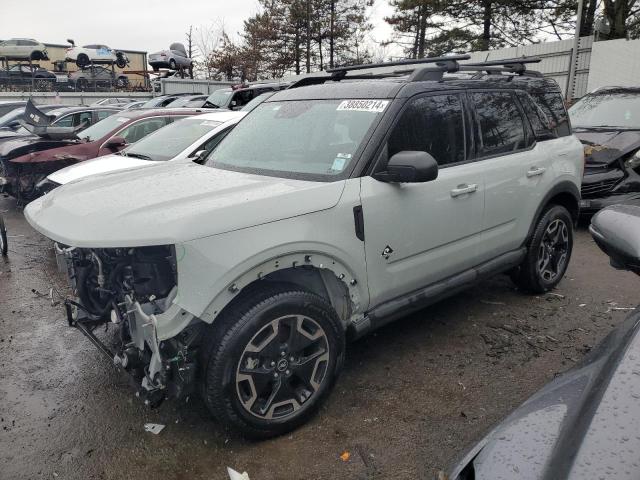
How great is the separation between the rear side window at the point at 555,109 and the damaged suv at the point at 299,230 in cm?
20

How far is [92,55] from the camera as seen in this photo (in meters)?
31.7

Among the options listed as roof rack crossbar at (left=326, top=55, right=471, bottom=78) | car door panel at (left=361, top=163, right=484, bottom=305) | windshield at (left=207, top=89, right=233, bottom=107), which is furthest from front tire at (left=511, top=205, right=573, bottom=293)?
windshield at (left=207, top=89, right=233, bottom=107)

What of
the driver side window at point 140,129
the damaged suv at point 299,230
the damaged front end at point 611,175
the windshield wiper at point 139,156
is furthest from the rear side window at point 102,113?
the damaged front end at point 611,175

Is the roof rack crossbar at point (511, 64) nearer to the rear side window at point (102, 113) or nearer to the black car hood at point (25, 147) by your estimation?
the black car hood at point (25, 147)

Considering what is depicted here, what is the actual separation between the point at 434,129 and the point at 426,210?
60 centimetres

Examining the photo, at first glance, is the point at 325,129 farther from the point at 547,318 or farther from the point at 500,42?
the point at 500,42

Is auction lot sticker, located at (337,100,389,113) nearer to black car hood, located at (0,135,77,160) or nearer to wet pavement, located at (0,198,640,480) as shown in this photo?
wet pavement, located at (0,198,640,480)

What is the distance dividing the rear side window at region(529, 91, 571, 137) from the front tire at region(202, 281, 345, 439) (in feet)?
9.67

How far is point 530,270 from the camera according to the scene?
14.8 ft

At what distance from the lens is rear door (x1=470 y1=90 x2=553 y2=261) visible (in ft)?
12.7

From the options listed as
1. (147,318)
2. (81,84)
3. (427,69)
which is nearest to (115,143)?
(427,69)

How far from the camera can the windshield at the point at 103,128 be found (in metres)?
8.65

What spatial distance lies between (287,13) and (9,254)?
31.7 m

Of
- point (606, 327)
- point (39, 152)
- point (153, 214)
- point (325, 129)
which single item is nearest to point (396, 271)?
point (325, 129)
